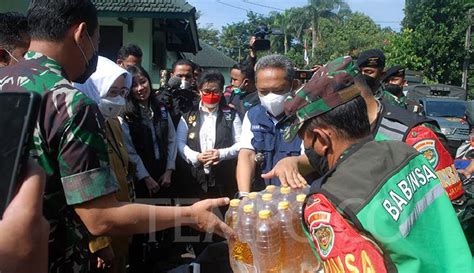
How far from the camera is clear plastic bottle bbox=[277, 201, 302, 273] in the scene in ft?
7.52

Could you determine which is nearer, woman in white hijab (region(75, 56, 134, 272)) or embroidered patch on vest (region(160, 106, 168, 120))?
woman in white hijab (region(75, 56, 134, 272))

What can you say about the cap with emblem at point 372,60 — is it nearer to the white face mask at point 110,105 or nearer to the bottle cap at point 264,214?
the white face mask at point 110,105

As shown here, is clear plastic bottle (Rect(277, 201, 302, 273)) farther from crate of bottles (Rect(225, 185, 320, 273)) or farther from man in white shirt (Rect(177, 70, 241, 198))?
man in white shirt (Rect(177, 70, 241, 198))

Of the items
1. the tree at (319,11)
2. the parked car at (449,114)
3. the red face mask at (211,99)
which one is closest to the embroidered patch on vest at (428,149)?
the red face mask at (211,99)

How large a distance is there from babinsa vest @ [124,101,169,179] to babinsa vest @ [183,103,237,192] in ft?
0.78

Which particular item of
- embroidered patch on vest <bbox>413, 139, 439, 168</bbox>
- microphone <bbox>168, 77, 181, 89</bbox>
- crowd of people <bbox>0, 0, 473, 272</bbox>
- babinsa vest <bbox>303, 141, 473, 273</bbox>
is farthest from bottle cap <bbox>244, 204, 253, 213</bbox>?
microphone <bbox>168, 77, 181, 89</bbox>

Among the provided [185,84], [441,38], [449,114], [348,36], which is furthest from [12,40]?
[348,36]

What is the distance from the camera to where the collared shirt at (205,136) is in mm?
4520

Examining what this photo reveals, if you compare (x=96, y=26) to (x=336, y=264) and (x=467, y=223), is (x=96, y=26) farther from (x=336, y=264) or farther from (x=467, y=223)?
(x=467, y=223)

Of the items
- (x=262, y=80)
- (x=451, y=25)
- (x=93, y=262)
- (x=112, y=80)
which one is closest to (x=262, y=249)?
(x=93, y=262)

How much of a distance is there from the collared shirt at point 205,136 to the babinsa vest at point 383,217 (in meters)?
2.84

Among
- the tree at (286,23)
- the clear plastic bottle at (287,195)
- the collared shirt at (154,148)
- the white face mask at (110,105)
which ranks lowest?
the collared shirt at (154,148)

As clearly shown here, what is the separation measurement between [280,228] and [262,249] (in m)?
0.12

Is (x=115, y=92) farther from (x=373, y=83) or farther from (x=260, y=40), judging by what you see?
(x=260, y=40)
